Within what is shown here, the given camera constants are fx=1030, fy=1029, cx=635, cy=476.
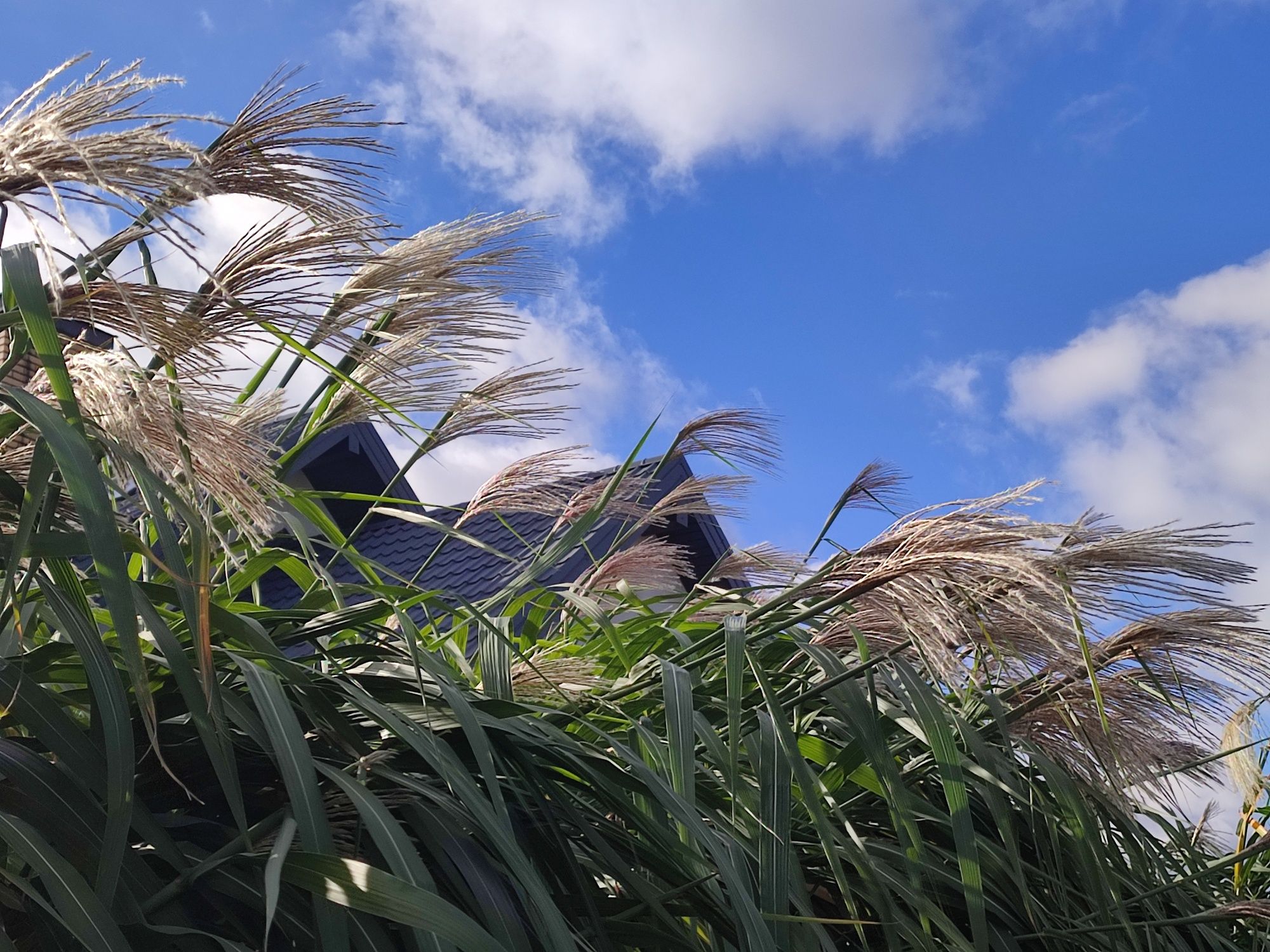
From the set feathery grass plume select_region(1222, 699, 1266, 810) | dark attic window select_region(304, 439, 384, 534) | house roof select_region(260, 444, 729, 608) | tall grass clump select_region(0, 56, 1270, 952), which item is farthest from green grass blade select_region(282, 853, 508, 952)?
dark attic window select_region(304, 439, 384, 534)

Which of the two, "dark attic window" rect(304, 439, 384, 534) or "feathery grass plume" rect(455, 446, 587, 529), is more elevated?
"dark attic window" rect(304, 439, 384, 534)

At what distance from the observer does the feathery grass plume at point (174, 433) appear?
3.22 ft

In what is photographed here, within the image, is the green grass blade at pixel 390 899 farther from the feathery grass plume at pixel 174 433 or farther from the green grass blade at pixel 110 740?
the feathery grass plume at pixel 174 433

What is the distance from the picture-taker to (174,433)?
1008mm

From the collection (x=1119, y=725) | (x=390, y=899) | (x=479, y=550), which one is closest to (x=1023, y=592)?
(x=1119, y=725)

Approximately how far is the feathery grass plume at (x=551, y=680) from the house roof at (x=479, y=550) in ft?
13.3

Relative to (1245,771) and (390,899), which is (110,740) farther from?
(1245,771)

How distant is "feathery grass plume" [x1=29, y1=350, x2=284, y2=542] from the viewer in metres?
0.98

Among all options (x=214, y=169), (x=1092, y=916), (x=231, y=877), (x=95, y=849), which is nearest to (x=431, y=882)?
(x=231, y=877)

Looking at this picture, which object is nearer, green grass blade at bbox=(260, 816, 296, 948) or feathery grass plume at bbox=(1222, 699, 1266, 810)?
green grass blade at bbox=(260, 816, 296, 948)

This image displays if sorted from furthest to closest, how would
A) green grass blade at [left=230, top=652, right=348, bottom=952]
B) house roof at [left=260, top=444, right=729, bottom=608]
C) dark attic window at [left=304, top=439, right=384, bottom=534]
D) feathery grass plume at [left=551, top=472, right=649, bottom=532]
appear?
dark attic window at [left=304, top=439, right=384, bottom=534] → house roof at [left=260, top=444, right=729, bottom=608] → feathery grass plume at [left=551, top=472, right=649, bottom=532] → green grass blade at [left=230, top=652, right=348, bottom=952]

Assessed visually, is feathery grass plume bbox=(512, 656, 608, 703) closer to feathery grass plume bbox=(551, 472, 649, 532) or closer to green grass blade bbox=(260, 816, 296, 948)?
green grass blade bbox=(260, 816, 296, 948)

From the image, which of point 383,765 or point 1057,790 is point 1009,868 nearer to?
point 1057,790

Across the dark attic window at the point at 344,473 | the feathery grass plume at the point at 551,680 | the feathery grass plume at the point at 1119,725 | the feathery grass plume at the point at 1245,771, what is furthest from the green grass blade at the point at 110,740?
the dark attic window at the point at 344,473
